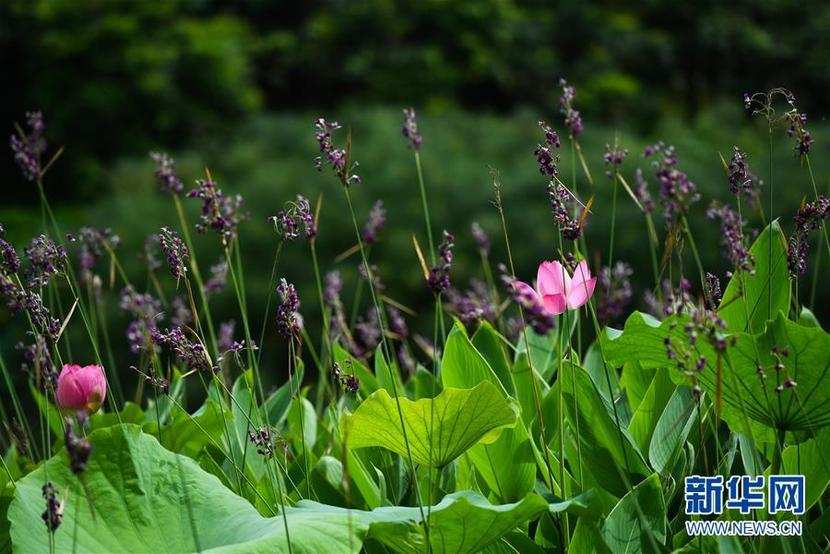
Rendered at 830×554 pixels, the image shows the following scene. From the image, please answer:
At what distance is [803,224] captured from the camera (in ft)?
4.25

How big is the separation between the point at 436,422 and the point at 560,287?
0.88 ft

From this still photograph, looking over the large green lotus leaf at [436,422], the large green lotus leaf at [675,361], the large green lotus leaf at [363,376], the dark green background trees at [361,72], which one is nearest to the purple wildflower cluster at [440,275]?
the large green lotus leaf at [436,422]

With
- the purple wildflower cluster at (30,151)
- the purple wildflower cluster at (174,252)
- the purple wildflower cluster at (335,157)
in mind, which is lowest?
the purple wildflower cluster at (174,252)

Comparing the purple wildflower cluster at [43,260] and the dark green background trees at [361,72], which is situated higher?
the dark green background trees at [361,72]

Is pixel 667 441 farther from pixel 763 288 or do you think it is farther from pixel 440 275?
pixel 440 275

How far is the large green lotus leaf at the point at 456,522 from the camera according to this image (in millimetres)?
1042

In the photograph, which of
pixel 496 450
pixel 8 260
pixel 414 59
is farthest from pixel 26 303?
pixel 414 59

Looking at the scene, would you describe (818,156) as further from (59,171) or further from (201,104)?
(59,171)

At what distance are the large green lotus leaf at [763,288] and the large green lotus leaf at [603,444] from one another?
25cm

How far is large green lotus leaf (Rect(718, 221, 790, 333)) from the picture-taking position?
1.42 m

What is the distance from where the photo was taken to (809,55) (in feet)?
33.8

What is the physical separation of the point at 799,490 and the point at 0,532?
3.35 feet

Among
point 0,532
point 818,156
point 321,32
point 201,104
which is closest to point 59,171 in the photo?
point 201,104

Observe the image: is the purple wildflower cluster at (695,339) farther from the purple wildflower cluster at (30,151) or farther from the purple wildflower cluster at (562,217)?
the purple wildflower cluster at (30,151)
